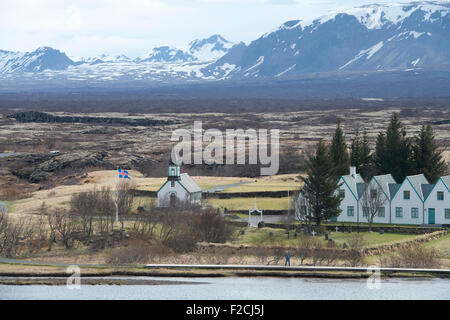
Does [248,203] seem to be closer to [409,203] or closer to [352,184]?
[352,184]

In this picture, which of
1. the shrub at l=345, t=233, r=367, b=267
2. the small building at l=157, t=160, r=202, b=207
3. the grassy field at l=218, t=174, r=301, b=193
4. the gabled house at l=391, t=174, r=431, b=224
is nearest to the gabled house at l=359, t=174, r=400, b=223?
the gabled house at l=391, t=174, r=431, b=224

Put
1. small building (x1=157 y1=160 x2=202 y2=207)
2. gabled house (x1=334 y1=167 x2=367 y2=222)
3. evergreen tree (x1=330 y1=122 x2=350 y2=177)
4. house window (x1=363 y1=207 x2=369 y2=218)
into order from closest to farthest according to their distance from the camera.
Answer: house window (x1=363 y1=207 x2=369 y2=218) < gabled house (x1=334 y1=167 x2=367 y2=222) < small building (x1=157 y1=160 x2=202 y2=207) < evergreen tree (x1=330 y1=122 x2=350 y2=177)

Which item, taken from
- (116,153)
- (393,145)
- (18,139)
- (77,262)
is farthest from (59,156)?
(77,262)

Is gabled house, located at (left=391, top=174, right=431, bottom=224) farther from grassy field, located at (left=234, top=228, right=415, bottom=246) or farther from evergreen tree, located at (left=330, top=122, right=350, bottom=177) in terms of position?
evergreen tree, located at (left=330, top=122, right=350, bottom=177)

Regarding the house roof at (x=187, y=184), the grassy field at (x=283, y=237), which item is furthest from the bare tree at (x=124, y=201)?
the grassy field at (x=283, y=237)
